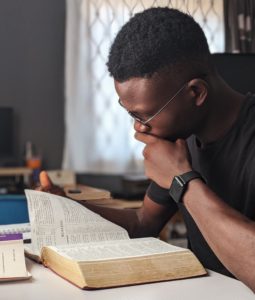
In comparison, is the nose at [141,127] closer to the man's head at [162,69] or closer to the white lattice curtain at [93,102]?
the man's head at [162,69]

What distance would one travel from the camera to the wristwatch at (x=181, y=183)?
41.3 inches

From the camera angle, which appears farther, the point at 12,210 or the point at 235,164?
the point at 12,210

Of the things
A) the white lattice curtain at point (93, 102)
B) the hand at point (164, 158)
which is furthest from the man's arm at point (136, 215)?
the white lattice curtain at point (93, 102)

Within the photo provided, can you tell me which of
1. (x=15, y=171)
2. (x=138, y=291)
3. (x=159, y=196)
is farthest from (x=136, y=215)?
(x=15, y=171)

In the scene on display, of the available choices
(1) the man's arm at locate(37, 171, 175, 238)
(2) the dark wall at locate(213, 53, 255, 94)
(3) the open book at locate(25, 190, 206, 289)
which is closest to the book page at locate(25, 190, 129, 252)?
(3) the open book at locate(25, 190, 206, 289)

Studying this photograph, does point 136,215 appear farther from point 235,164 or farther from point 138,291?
point 138,291

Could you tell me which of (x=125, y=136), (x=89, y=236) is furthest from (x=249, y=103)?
(x=125, y=136)

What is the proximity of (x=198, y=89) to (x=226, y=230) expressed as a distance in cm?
32

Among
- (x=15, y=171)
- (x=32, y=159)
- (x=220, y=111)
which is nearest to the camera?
(x=220, y=111)

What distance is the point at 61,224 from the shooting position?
113cm

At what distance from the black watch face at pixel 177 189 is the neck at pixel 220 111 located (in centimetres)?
18

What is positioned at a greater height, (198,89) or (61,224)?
(198,89)

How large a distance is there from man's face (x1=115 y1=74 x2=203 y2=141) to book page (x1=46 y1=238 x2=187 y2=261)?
254 mm

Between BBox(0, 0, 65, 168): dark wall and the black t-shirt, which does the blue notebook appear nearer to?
the black t-shirt
